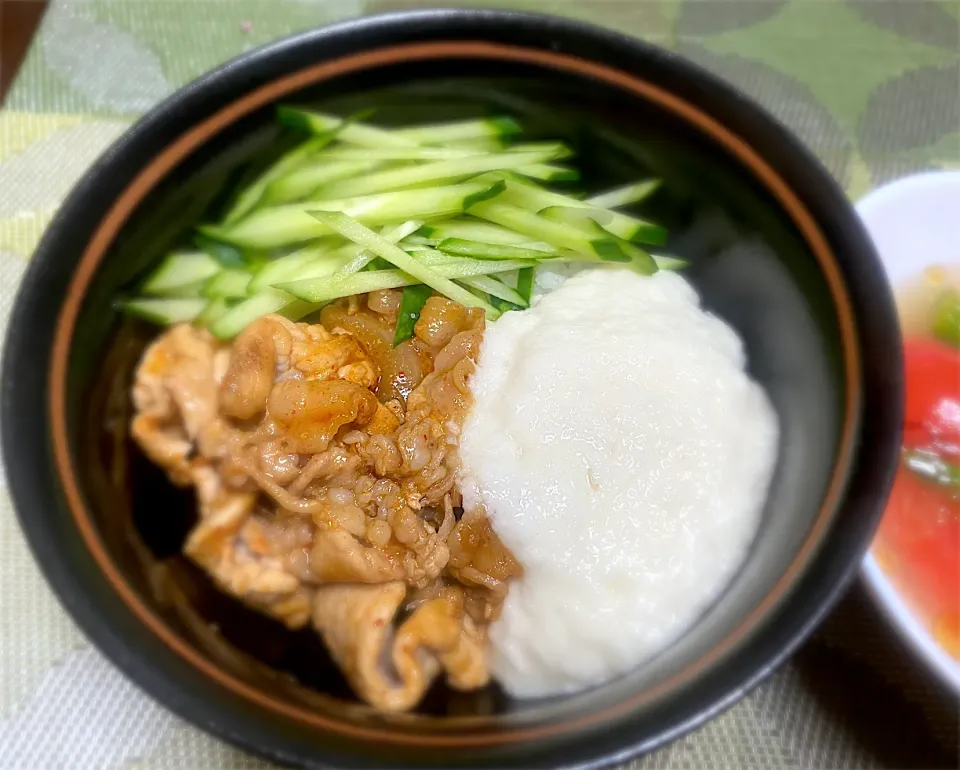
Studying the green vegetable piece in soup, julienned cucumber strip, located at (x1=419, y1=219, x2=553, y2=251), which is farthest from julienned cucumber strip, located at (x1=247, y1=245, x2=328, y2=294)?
the green vegetable piece in soup

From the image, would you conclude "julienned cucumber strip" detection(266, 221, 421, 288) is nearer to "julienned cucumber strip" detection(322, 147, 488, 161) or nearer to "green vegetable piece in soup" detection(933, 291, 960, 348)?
"julienned cucumber strip" detection(322, 147, 488, 161)

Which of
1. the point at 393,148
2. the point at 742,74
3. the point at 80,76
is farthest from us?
the point at 742,74

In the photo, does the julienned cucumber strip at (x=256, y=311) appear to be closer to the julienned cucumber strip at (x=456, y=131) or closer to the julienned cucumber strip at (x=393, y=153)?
the julienned cucumber strip at (x=393, y=153)

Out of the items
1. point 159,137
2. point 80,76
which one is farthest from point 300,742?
point 80,76

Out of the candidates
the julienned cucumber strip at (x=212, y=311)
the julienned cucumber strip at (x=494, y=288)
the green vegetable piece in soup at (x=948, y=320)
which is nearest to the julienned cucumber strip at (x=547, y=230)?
the julienned cucumber strip at (x=494, y=288)

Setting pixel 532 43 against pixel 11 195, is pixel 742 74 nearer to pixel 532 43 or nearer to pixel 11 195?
pixel 532 43

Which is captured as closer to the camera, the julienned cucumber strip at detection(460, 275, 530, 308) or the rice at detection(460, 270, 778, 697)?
the rice at detection(460, 270, 778, 697)
